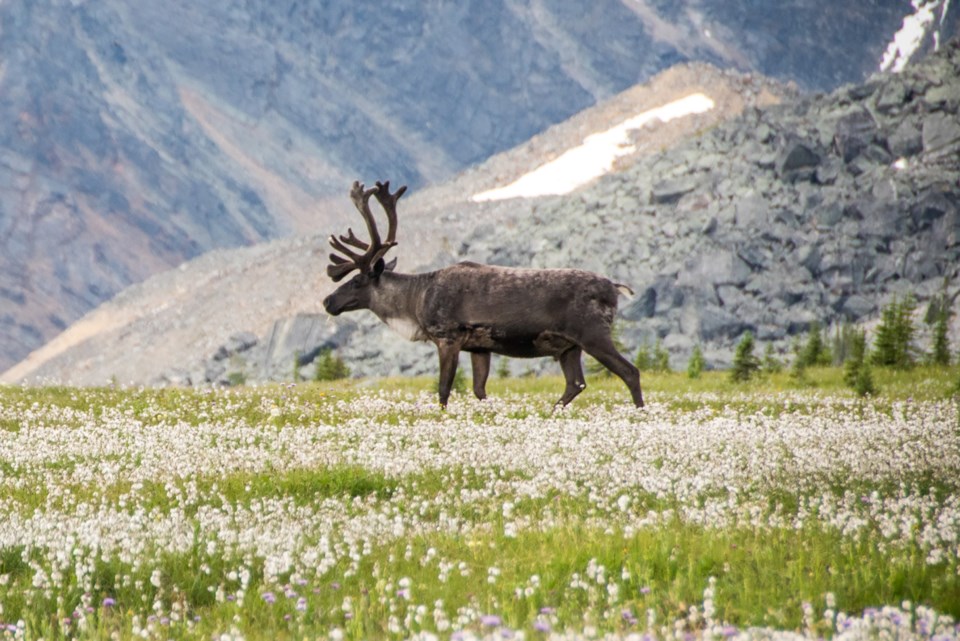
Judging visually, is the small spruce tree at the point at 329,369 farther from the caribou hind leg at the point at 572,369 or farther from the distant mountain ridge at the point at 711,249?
the caribou hind leg at the point at 572,369

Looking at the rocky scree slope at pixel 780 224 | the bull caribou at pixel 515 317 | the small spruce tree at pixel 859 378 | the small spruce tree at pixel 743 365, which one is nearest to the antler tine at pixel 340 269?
the bull caribou at pixel 515 317

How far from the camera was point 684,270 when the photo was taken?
73.8m

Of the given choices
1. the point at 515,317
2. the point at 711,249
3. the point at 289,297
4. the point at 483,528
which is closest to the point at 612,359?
the point at 515,317

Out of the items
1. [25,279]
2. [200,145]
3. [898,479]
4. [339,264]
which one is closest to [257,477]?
[898,479]

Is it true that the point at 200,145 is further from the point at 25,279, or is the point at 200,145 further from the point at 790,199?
the point at 790,199

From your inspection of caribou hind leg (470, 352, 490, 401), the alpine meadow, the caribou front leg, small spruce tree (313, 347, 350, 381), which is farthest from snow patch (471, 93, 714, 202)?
the alpine meadow

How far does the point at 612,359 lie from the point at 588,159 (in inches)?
4224

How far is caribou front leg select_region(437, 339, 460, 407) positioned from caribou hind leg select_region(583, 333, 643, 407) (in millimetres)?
2030

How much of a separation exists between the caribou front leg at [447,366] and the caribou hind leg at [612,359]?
2030mm

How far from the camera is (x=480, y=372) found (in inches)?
771

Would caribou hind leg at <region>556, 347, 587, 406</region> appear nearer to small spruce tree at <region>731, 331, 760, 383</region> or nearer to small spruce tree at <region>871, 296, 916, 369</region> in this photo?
small spruce tree at <region>731, 331, 760, 383</region>

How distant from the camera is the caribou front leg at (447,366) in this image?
18.4 meters

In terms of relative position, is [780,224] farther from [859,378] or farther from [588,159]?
[859,378]

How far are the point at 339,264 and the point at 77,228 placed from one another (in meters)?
141
